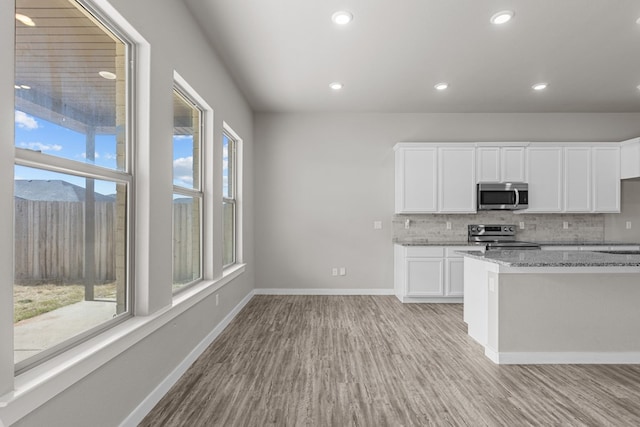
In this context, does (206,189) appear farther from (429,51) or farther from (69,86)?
(429,51)

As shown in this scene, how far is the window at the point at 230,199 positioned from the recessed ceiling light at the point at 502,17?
3.05 meters

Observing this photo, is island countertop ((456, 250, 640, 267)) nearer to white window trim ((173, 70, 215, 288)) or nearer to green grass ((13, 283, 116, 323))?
white window trim ((173, 70, 215, 288))

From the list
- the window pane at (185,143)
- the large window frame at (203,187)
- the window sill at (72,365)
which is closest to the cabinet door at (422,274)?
the large window frame at (203,187)

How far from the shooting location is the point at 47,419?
4.63 ft

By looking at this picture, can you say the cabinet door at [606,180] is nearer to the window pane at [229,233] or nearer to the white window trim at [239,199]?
the white window trim at [239,199]

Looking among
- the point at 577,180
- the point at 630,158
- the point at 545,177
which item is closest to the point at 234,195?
the point at 545,177

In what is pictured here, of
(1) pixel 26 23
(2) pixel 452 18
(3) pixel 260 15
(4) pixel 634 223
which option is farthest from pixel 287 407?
(4) pixel 634 223

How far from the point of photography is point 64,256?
1.67 m

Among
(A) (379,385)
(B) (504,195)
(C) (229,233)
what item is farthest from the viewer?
(B) (504,195)

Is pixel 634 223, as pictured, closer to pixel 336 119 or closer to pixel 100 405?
pixel 336 119

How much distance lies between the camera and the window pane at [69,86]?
4.74 ft

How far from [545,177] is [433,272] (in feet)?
7.49

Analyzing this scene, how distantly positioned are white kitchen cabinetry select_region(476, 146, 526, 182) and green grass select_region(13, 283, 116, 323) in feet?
17.1

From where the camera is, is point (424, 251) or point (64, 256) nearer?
point (64, 256)
